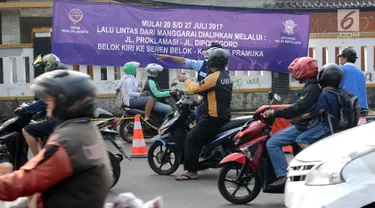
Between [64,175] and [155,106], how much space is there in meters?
10.4

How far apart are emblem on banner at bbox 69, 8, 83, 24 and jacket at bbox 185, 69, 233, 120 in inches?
298

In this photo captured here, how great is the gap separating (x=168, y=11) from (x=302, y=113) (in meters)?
9.94

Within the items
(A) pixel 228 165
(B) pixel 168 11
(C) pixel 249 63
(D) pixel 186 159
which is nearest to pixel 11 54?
(B) pixel 168 11

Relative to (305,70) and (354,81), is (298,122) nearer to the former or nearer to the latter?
(305,70)

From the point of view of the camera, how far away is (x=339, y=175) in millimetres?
5047

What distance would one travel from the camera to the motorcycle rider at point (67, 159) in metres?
3.18

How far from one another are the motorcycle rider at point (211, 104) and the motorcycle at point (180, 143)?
111 millimetres

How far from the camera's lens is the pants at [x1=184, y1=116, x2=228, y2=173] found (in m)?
8.91

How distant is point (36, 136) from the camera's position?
818cm

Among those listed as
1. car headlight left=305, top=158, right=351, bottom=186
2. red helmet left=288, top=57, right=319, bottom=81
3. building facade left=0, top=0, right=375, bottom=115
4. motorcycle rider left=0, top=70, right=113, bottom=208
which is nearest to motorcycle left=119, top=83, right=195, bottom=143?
building facade left=0, top=0, right=375, bottom=115

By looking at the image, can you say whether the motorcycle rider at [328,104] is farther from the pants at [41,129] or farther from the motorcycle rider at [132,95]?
the motorcycle rider at [132,95]

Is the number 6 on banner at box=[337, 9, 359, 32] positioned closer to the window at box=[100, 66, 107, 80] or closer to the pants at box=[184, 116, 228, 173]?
the window at box=[100, 66, 107, 80]

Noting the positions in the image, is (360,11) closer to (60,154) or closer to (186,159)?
(186,159)

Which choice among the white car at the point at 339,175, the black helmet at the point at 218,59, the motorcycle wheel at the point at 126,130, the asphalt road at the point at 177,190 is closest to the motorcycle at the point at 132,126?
the motorcycle wheel at the point at 126,130
